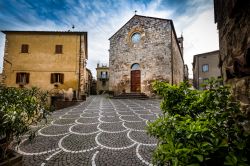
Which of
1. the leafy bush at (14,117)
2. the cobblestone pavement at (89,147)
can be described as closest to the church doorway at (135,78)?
the cobblestone pavement at (89,147)

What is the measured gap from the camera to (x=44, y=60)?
13.5 meters

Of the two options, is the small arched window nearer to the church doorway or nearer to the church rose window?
the church doorway

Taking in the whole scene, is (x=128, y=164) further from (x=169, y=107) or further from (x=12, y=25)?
(x=12, y=25)

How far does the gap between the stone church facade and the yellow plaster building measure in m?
4.63

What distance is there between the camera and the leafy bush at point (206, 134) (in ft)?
2.65

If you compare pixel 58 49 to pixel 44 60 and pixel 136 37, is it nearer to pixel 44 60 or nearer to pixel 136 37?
pixel 44 60

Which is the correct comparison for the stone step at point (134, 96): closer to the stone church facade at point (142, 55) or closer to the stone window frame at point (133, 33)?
the stone church facade at point (142, 55)

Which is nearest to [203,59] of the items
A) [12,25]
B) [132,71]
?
[132,71]

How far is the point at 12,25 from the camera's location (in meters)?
13.6

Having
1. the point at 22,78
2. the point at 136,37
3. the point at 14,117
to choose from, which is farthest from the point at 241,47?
the point at 22,78

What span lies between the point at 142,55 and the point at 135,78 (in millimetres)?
2813

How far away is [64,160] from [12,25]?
674 inches

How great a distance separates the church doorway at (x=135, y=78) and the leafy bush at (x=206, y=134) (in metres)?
13.7

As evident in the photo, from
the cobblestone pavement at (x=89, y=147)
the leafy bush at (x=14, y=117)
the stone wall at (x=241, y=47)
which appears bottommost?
the cobblestone pavement at (x=89, y=147)
